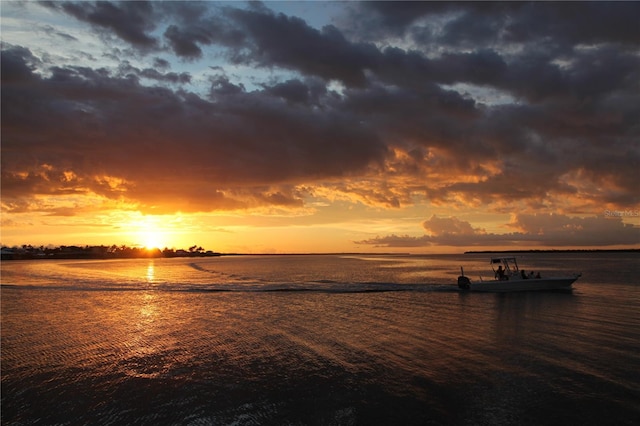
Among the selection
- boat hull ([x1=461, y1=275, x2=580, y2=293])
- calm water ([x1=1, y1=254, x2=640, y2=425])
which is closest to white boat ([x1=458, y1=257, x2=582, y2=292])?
boat hull ([x1=461, y1=275, x2=580, y2=293])

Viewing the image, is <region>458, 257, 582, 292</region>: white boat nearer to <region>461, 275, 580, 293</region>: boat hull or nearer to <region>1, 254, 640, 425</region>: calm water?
<region>461, 275, 580, 293</region>: boat hull

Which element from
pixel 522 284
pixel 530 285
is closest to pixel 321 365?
pixel 522 284

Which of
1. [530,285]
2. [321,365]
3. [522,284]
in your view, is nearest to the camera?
[321,365]

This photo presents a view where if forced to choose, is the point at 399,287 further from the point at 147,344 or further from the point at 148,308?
the point at 147,344

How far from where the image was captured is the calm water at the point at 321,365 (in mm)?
16781

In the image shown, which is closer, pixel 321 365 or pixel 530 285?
pixel 321 365

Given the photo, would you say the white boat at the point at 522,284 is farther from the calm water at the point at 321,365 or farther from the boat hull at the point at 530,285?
the calm water at the point at 321,365

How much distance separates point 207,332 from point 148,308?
1706 cm

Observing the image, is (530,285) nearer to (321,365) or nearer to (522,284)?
(522,284)

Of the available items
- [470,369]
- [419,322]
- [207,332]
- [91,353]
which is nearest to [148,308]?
[207,332]

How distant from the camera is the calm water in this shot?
16781mm

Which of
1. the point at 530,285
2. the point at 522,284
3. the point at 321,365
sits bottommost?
the point at 321,365

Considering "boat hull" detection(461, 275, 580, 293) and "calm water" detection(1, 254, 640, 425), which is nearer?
"calm water" detection(1, 254, 640, 425)

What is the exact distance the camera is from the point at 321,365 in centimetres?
2291
